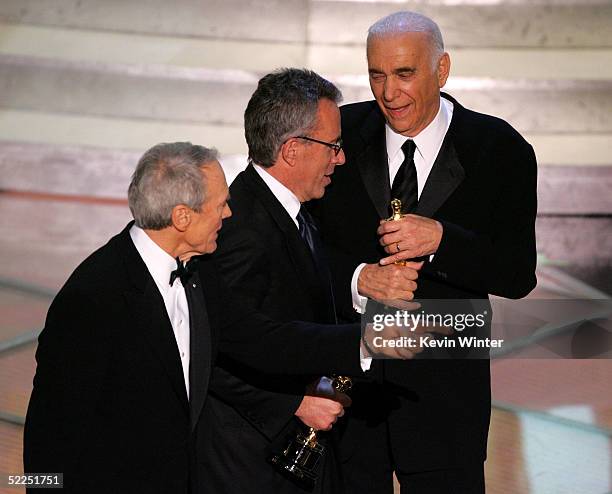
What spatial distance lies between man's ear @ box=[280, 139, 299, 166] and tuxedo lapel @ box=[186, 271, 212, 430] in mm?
→ 478

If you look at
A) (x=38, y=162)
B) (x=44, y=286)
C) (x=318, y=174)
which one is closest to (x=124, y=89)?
(x=38, y=162)

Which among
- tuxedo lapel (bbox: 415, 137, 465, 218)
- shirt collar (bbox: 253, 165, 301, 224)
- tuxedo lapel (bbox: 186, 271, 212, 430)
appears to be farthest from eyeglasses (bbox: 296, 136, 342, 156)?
tuxedo lapel (bbox: 186, 271, 212, 430)

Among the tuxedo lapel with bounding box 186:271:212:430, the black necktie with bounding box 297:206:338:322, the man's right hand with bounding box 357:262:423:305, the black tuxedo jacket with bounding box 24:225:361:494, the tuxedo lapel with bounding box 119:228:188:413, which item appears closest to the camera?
the black tuxedo jacket with bounding box 24:225:361:494

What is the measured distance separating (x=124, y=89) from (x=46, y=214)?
1.16 m

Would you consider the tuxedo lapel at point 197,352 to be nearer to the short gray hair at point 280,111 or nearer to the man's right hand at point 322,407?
the man's right hand at point 322,407

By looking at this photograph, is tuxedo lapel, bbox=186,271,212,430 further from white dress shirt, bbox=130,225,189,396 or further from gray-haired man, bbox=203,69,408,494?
gray-haired man, bbox=203,69,408,494

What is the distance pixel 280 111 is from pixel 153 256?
2.13 feet

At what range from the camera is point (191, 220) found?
8.52 ft

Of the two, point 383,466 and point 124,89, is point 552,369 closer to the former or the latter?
point 383,466

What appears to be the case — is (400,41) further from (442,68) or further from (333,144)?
(333,144)

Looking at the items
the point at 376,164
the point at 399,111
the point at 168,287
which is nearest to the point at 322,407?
the point at 168,287

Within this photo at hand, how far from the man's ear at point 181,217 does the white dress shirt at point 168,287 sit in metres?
0.06

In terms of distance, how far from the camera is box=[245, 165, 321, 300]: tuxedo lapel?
2.96m

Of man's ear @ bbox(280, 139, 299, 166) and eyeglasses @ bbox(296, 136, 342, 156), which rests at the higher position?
eyeglasses @ bbox(296, 136, 342, 156)
